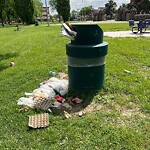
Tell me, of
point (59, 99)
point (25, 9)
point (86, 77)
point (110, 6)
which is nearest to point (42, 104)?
point (59, 99)

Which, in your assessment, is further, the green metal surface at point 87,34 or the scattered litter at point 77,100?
the scattered litter at point 77,100

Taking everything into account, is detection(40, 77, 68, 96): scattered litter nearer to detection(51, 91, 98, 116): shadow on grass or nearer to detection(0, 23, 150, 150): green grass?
detection(51, 91, 98, 116): shadow on grass

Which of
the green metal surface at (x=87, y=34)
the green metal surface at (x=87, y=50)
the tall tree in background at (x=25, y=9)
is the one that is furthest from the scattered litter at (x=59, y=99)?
the tall tree in background at (x=25, y=9)

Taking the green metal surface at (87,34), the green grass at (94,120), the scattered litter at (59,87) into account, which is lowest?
the green grass at (94,120)

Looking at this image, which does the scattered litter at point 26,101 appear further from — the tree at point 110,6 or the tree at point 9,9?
the tree at point 110,6

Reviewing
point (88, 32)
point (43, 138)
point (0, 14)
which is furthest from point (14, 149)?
point (0, 14)

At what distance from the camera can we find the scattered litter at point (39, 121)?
3111 millimetres

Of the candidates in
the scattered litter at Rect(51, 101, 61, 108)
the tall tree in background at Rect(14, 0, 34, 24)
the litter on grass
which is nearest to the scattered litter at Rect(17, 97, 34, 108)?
the litter on grass

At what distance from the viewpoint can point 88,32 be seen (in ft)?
12.2

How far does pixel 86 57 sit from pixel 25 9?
45290 millimetres

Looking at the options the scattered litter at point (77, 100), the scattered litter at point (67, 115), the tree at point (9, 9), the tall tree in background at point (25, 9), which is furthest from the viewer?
the tall tree in background at point (25, 9)

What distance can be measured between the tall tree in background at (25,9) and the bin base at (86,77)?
44488 mm

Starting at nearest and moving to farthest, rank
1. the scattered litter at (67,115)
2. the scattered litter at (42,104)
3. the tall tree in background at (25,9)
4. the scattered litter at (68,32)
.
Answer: the scattered litter at (67,115)
the scattered litter at (42,104)
the scattered litter at (68,32)
the tall tree in background at (25,9)

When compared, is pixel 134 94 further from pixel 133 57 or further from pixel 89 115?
pixel 133 57
